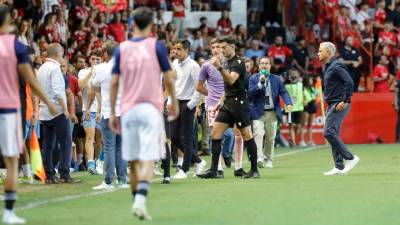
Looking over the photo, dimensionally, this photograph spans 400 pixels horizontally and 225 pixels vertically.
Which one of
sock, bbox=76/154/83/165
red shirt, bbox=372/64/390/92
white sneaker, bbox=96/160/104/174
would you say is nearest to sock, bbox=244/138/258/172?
white sneaker, bbox=96/160/104/174

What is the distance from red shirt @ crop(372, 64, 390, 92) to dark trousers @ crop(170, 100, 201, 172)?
57.7 ft

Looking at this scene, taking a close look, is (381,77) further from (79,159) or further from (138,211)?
(138,211)

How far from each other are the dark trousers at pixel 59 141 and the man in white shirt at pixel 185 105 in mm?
1631

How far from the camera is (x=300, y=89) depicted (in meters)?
30.6

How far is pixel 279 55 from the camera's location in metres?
33.7

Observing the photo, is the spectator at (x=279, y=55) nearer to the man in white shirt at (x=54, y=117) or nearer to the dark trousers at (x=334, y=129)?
the dark trousers at (x=334, y=129)

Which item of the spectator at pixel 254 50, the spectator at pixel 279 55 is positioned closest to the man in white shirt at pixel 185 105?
the spectator at pixel 254 50

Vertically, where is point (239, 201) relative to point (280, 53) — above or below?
above

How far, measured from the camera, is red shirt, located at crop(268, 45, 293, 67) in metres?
33.5

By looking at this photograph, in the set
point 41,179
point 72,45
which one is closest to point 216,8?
point 72,45

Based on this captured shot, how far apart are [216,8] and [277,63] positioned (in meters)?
3.88

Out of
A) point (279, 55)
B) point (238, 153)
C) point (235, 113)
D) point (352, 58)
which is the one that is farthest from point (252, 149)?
point (352, 58)

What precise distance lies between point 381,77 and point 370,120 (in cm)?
168

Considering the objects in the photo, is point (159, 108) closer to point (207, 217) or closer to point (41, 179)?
point (207, 217)
